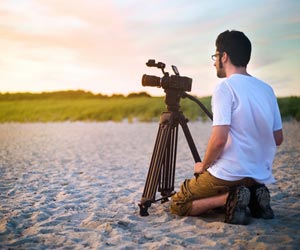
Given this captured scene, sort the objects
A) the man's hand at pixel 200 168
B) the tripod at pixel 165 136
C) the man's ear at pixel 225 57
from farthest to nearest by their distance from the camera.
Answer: the tripod at pixel 165 136, the man's hand at pixel 200 168, the man's ear at pixel 225 57

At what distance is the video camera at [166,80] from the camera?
3781mm

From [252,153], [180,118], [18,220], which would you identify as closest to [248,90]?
[252,153]

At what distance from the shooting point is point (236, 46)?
10.8ft

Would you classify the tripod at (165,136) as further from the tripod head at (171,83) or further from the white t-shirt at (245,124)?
the white t-shirt at (245,124)

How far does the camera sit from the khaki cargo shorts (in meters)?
3.48

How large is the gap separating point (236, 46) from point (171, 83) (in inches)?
29.9

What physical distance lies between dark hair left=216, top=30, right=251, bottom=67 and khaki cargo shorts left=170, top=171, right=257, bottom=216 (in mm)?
1041

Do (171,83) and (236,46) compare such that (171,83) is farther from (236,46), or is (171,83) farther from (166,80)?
(236,46)

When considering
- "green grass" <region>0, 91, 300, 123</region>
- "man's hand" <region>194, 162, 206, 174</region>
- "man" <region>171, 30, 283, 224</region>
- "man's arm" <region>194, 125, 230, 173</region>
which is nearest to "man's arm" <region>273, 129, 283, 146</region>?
"man" <region>171, 30, 283, 224</region>

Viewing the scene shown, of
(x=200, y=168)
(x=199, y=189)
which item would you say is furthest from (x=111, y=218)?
(x=200, y=168)

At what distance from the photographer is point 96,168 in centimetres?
758

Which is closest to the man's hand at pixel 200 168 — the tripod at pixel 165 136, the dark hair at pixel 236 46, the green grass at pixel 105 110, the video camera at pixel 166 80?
the tripod at pixel 165 136

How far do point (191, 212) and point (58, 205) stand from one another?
1.66m

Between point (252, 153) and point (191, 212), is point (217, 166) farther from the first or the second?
point (191, 212)
